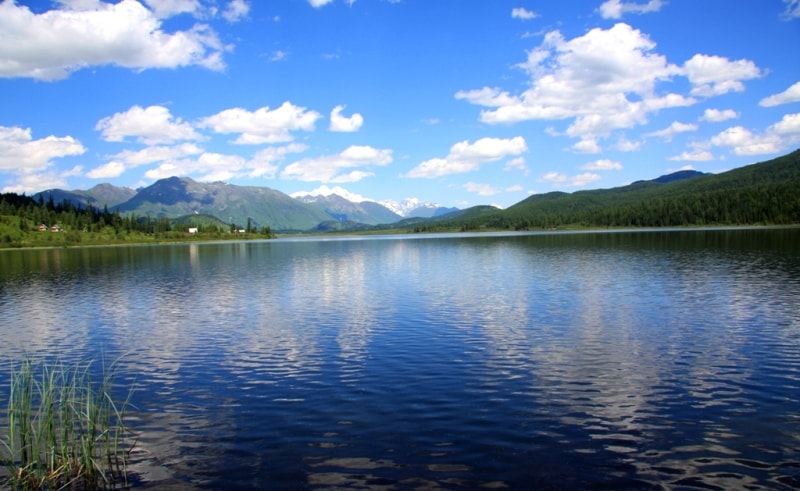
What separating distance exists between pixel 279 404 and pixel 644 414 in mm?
14825

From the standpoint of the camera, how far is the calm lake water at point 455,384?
15531mm

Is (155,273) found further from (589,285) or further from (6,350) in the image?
(589,285)

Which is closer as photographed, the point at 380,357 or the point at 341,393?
the point at 341,393

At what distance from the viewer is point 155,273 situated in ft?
294

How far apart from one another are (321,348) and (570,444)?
1835 cm

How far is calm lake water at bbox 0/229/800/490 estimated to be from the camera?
15531mm

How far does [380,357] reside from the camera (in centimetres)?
2919

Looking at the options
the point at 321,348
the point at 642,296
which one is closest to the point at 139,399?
the point at 321,348

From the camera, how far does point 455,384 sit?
935 inches

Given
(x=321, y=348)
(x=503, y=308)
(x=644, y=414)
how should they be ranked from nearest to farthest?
(x=644, y=414) → (x=321, y=348) → (x=503, y=308)

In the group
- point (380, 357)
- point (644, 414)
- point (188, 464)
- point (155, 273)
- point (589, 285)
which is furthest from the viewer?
point (155, 273)

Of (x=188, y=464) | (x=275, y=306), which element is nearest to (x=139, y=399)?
(x=188, y=464)

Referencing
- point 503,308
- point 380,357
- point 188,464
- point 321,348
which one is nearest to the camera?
point 188,464

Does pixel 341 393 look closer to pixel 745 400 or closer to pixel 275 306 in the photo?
pixel 745 400
